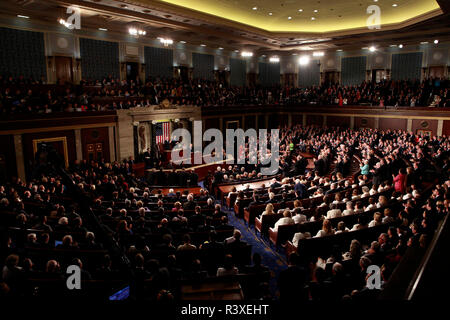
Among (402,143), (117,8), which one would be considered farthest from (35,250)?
(402,143)

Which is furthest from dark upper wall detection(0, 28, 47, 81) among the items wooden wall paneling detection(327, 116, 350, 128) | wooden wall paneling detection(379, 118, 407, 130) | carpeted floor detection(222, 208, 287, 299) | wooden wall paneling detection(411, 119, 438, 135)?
wooden wall paneling detection(411, 119, 438, 135)

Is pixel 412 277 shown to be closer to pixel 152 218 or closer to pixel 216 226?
pixel 216 226

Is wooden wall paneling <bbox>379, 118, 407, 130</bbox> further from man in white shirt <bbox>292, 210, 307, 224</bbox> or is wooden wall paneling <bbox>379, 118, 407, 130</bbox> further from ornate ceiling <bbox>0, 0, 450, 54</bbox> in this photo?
man in white shirt <bbox>292, 210, 307, 224</bbox>

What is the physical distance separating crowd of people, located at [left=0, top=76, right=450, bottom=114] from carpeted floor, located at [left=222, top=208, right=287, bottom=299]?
11.5 metres

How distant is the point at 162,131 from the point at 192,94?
4.09 m

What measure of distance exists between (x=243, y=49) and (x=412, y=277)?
92.1ft

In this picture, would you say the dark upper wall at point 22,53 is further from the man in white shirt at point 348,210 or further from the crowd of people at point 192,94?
the man in white shirt at point 348,210

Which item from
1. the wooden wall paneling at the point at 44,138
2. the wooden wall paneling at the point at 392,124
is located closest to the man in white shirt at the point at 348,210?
the wooden wall paneling at the point at 44,138

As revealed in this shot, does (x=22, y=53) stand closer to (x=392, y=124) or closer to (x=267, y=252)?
(x=267, y=252)

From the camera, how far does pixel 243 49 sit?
95.3 feet

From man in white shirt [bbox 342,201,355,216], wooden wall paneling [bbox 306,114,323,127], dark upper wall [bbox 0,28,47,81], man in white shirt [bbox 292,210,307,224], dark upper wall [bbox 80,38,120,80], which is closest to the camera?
man in white shirt [bbox 292,210,307,224]

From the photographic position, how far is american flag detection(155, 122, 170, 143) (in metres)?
21.0

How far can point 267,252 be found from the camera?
8641mm

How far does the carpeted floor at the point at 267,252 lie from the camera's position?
7266 millimetres
